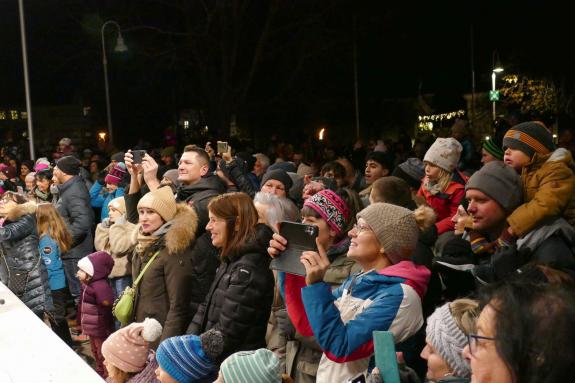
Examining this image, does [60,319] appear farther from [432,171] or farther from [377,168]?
[432,171]

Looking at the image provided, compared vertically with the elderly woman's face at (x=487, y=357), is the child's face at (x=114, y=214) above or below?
below

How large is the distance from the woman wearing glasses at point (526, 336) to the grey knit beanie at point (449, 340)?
2.69ft

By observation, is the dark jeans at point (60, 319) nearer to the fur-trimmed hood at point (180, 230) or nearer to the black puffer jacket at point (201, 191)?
the black puffer jacket at point (201, 191)

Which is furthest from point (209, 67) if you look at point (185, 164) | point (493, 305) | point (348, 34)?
point (493, 305)

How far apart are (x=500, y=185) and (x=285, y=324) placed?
1422 mm

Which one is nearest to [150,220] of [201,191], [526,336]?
[201,191]

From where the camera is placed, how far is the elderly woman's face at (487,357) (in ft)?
5.80

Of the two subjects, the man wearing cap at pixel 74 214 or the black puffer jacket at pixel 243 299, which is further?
the man wearing cap at pixel 74 214

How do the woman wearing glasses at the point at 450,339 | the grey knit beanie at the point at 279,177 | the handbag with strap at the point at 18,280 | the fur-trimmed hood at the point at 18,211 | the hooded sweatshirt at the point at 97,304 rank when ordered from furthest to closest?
1. the fur-trimmed hood at the point at 18,211
2. the handbag with strap at the point at 18,280
3. the grey knit beanie at the point at 279,177
4. the hooded sweatshirt at the point at 97,304
5. the woman wearing glasses at the point at 450,339

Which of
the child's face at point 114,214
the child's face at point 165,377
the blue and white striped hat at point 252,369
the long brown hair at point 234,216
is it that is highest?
the long brown hair at point 234,216

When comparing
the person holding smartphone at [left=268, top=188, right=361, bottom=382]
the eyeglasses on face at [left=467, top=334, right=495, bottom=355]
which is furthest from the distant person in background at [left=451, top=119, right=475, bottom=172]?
the eyeglasses on face at [left=467, top=334, right=495, bottom=355]

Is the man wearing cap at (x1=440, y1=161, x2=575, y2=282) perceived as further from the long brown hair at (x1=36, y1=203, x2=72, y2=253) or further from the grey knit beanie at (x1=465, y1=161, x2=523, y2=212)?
the long brown hair at (x1=36, y1=203, x2=72, y2=253)

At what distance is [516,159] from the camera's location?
4195 mm

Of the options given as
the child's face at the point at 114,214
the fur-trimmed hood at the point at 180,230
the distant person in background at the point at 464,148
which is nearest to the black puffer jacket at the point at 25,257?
the child's face at the point at 114,214
